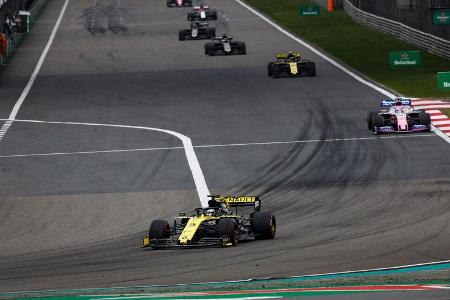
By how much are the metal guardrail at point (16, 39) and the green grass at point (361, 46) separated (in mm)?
13226

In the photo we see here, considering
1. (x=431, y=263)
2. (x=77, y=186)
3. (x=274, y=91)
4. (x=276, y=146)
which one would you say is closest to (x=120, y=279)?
(x=431, y=263)

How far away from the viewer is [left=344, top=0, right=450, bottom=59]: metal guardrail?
185 ft

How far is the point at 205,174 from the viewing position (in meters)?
30.0

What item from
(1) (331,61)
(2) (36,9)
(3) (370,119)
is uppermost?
(3) (370,119)

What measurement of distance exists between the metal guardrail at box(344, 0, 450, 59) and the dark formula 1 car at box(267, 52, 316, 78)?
314 inches

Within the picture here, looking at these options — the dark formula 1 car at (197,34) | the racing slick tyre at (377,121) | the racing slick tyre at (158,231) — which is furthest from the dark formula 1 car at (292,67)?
the racing slick tyre at (158,231)

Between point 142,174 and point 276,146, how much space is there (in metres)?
4.73

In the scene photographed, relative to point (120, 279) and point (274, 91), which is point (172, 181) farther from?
point (274, 91)

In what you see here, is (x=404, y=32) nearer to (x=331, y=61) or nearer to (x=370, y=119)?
(x=331, y=61)

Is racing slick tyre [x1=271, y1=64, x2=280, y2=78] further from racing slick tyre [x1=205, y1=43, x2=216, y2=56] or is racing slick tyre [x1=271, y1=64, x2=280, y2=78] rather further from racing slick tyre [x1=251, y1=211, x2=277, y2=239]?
racing slick tyre [x1=251, y1=211, x2=277, y2=239]

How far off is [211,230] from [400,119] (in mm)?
14709

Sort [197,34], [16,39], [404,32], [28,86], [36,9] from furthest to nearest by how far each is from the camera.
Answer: [36,9], [16,39], [197,34], [404,32], [28,86]

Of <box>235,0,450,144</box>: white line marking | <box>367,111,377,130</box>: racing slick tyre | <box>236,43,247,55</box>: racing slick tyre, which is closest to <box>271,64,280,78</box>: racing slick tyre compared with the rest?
<box>235,0,450,144</box>: white line marking

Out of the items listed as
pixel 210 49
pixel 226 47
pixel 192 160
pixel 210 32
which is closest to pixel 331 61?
pixel 226 47
